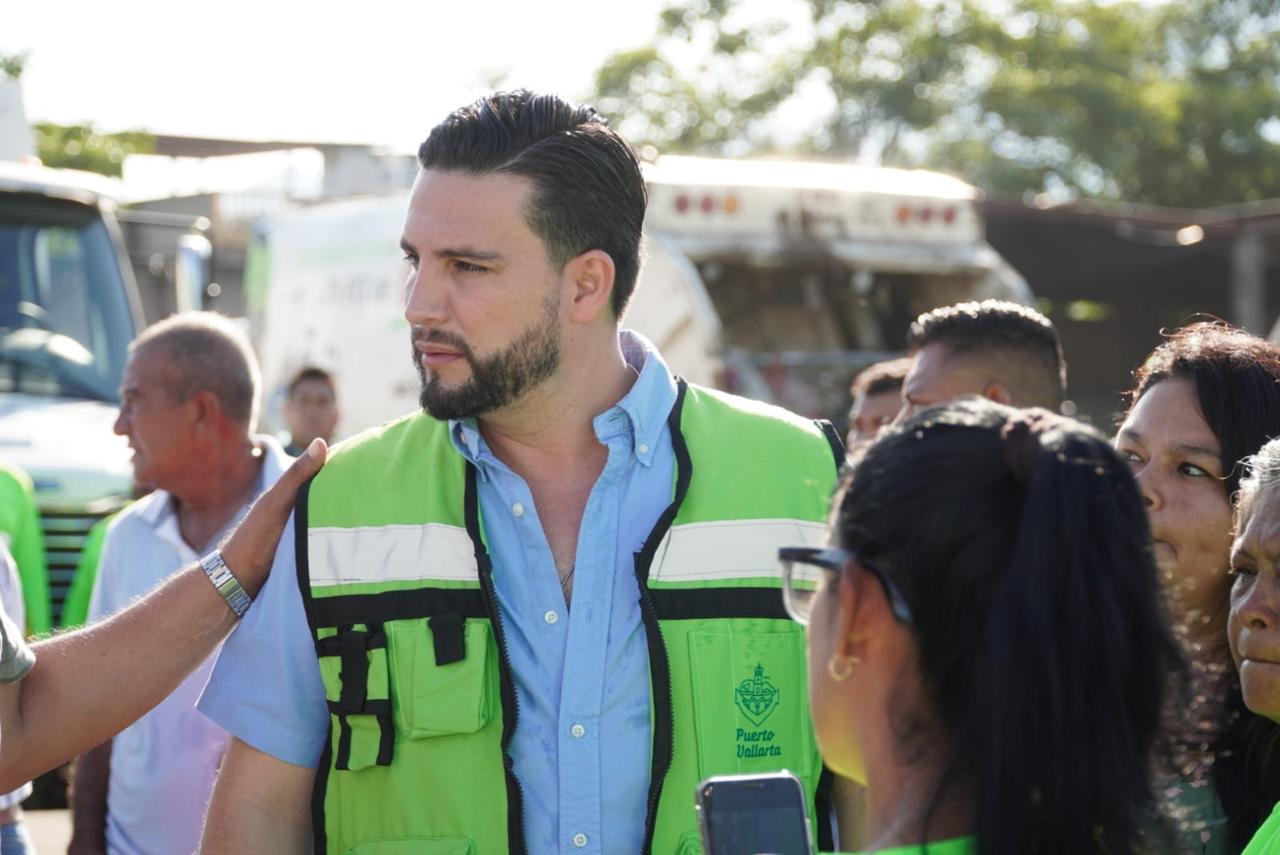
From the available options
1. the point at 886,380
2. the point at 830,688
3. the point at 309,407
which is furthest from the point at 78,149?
the point at 830,688

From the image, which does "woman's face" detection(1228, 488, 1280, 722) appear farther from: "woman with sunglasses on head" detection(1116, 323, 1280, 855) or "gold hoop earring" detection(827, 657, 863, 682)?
"gold hoop earring" detection(827, 657, 863, 682)

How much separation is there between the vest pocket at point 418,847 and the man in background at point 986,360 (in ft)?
7.83

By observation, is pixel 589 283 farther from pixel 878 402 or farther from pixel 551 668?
pixel 878 402

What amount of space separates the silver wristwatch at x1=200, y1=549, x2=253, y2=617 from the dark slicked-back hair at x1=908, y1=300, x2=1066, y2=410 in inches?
101

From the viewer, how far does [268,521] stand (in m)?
→ 2.91

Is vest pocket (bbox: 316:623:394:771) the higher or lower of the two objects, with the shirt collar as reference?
lower

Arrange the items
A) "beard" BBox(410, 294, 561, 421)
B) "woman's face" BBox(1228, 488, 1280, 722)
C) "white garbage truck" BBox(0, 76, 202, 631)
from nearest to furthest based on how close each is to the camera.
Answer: "woman's face" BBox(1228, 488, 1280, 722) → "beard" BBox(410, 294, 561, 421) → "white garbage truck" BBox(0, 76, 202, 631)

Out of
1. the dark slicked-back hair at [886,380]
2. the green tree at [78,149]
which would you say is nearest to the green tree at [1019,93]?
the green tree at [78,149]

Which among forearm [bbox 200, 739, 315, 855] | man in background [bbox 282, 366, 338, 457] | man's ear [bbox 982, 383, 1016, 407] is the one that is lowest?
forearm [bbox 200, 739, 315, 855]

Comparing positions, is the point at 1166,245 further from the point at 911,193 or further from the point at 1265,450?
the point at 1265,450

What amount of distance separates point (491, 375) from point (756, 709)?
720 millimetres

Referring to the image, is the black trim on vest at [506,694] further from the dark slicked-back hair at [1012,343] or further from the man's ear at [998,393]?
the dark slicked-back hair at [1012,343]

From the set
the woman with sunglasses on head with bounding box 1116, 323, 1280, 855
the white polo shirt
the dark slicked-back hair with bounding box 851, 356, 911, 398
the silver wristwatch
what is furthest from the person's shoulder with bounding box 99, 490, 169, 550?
the dark slicked-back hair with bounding box 851, 356, 911, 398

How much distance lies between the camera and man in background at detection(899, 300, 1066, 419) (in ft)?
15.9
